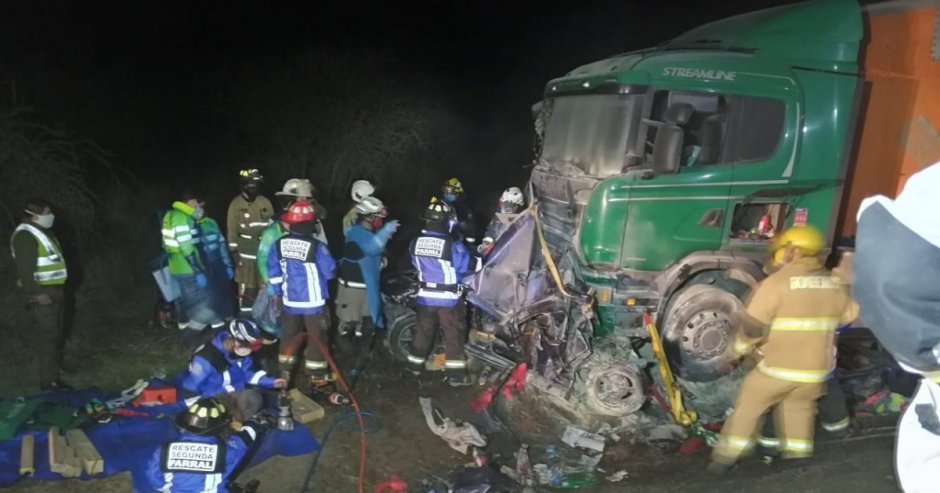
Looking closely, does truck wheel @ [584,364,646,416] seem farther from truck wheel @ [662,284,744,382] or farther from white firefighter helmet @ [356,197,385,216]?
Answer: white firefighter helmet @ [356,197,385,216]

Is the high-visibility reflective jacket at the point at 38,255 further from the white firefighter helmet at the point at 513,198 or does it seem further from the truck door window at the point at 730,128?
the truck door window at the point at 730,128

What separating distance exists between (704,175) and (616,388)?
1.94 meters

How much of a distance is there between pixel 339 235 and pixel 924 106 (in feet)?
28.5

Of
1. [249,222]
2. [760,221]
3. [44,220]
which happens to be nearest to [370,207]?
[249,222]

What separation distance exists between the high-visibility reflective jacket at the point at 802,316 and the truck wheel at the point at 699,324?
118cm

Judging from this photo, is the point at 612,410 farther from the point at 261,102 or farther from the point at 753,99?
the point at 261,102

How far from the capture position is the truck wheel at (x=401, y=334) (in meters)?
7.05

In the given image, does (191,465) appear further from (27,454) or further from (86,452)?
(27,454)

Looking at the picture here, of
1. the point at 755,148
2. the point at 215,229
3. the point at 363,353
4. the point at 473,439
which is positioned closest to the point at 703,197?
the point at 755,148

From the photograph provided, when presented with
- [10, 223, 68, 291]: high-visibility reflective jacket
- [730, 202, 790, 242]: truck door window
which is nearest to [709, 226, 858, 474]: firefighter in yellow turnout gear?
[730, 202, 790, 242]: truck door window

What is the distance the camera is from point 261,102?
1380 cm

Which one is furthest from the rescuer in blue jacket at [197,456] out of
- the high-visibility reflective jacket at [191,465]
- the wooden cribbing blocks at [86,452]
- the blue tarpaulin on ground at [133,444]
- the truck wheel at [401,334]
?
the truck wheel at [401,334]

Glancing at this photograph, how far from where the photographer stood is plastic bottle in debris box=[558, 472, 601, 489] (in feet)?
15.7

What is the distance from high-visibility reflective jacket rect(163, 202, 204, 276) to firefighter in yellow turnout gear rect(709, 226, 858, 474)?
5.51 metres
